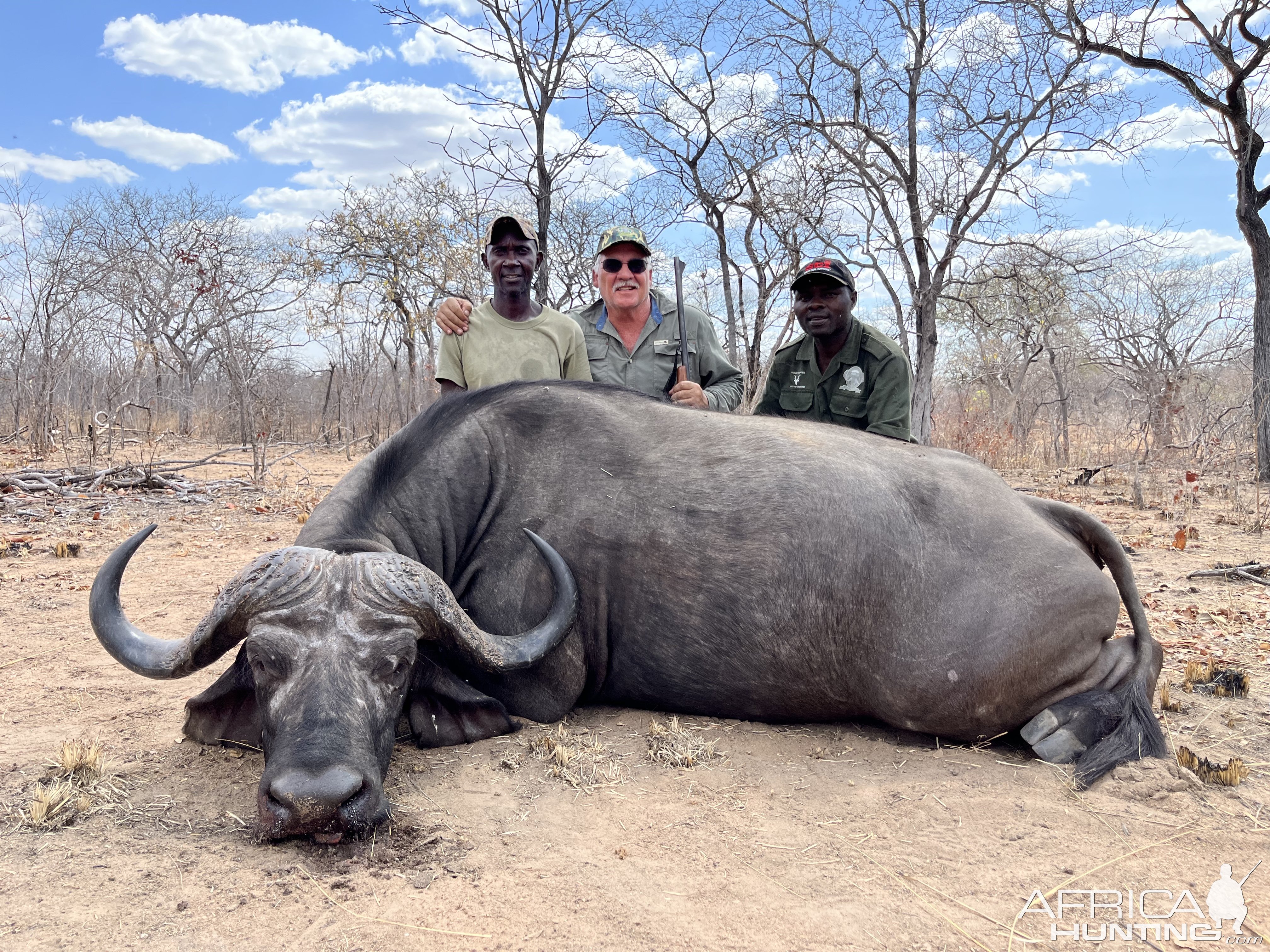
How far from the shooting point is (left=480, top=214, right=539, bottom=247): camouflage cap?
19.2ft

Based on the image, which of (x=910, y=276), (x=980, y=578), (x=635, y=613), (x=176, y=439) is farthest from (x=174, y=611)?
(x=176, y=439)

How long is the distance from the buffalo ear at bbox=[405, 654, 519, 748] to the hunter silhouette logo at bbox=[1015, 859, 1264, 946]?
7.04 feet

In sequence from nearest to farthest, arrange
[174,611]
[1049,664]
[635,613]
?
1. [1049,664]
2. [635,613]
3. [174,611]

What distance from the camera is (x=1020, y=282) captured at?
53.0 ft

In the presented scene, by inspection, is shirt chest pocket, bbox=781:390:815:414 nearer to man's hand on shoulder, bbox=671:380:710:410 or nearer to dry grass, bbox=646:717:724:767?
man's hand on shoulder, bbox=671:380:710:410

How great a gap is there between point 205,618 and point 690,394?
3.24 meters

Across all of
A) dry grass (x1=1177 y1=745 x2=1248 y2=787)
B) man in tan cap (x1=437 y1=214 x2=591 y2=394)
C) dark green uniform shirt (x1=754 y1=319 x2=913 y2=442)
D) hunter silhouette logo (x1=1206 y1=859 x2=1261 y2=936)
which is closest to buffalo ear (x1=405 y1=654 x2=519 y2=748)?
hunter silhouette logo (x1=1206 y1=859 x2=1261 y2=936)

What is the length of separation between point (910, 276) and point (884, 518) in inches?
550

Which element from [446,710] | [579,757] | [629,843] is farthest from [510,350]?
[629,843]

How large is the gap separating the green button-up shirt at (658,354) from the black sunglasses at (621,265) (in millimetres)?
426

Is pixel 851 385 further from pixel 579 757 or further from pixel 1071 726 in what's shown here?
pixel 579 757

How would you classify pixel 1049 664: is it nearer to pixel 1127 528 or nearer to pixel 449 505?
pixel 449 505

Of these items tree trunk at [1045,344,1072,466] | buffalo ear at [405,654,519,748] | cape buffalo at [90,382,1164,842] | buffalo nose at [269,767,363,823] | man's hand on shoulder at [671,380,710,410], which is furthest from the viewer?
tree trunk at [1045,344,1072,466]

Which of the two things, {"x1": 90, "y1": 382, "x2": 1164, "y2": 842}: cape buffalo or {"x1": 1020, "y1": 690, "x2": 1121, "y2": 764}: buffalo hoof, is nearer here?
{"x1": 90, "y1": 382, "x2": 1164, "y2": 842}: cape buffalo
